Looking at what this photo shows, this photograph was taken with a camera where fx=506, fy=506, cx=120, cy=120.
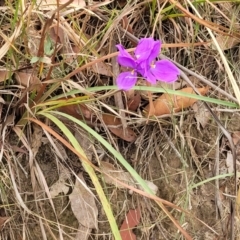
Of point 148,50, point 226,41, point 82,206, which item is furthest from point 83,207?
point 226,41

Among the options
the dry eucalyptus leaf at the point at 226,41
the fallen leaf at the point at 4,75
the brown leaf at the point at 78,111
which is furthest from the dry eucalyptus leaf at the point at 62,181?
the dry eucalyptus leaf at the point at 226,41

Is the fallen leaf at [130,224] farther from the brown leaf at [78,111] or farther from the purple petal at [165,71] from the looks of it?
the purple petal at [165,71]

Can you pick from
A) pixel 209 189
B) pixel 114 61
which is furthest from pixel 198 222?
pixel 114 61

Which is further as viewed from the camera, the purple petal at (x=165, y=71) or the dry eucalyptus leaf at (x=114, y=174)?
the dry eucalyptus leaf at (x=114, y=174)

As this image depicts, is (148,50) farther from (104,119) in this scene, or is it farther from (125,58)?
(104,119)

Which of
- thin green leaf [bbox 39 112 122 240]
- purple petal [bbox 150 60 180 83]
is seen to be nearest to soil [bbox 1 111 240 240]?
thin green leaf [bbox 39 112 122 240]
